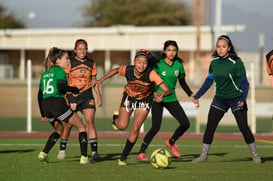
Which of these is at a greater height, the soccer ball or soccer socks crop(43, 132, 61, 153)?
soccer socks crop(43, 132, 61, 153)

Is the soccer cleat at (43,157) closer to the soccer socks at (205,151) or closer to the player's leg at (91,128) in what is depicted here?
the player's leg at (91,128)

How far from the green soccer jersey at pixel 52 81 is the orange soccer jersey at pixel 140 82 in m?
0.98

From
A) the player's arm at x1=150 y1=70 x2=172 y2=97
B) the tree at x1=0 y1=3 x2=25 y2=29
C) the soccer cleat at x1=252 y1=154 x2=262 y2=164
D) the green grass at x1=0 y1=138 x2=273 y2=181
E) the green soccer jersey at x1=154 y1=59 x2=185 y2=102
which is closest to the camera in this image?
the green grass at x1=0 y1=138 x2=273 y2=181

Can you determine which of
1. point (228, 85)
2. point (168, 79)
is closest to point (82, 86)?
point (168, 79)

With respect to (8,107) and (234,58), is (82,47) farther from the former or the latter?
(8,107)

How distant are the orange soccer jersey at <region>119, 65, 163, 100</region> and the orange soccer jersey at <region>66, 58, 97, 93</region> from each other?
0.94m

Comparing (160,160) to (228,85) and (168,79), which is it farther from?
(168,79)

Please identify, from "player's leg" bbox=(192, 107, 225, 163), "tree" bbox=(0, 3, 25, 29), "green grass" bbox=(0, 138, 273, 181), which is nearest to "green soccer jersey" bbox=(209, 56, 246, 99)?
"player's leg" bbox=(192, 107, 225, 163)

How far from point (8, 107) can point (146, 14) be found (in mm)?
45356

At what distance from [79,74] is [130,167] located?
2006 millimetres

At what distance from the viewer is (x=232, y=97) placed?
11242 mm

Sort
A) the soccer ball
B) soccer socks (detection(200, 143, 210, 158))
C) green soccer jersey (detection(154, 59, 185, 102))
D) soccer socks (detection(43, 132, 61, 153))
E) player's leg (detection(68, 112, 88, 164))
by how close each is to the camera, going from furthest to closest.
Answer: green soccer jersey (detection(154, 59, 185, 102)), soccer socks (detection(200, 143, 210, 158)), soccer socks (detection(43, 132, 61, 153)), player's leg (detection(68, 112, 88, 164)), the soccer ball

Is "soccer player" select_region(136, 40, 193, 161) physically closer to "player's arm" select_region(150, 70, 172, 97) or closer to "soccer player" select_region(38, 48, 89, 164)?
"player's arm" select_region(150, 70, 172, 97)

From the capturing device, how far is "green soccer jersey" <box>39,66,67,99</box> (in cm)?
1089
